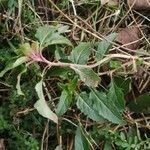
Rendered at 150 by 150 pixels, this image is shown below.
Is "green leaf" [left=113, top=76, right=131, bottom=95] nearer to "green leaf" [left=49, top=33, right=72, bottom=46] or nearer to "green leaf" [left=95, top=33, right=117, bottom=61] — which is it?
"green leaf" [left=95, top=33, right=117, bottom=61]

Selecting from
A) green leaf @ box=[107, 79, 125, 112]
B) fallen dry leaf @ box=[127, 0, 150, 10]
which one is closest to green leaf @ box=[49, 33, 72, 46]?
green leaf @ box=[107, 79, 125, 112]

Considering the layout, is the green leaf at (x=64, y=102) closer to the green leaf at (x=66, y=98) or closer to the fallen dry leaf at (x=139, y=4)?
the green leaf at (x=66, y=98)

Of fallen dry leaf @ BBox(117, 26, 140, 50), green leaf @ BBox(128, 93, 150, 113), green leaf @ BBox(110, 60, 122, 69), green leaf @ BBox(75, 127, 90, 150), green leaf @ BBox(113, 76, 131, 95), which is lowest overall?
green leaf @ BBox(75, 127, 90, 150)

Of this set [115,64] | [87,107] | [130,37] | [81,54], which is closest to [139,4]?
[130,37]

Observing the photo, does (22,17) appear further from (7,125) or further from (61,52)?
(7,125)

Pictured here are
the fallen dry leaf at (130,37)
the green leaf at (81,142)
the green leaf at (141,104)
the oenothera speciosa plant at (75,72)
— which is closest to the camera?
the oenothera speciosa plant at (75,72)

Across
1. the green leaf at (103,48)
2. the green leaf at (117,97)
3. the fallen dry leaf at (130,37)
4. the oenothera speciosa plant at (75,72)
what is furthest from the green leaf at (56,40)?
the fallen dry leaf at (130,37)

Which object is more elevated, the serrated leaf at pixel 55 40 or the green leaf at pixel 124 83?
the serrated leaf at pixel 55 40

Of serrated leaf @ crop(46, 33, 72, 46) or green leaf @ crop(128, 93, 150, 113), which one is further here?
green leaf @ crop(128, 93, 150, 113)
